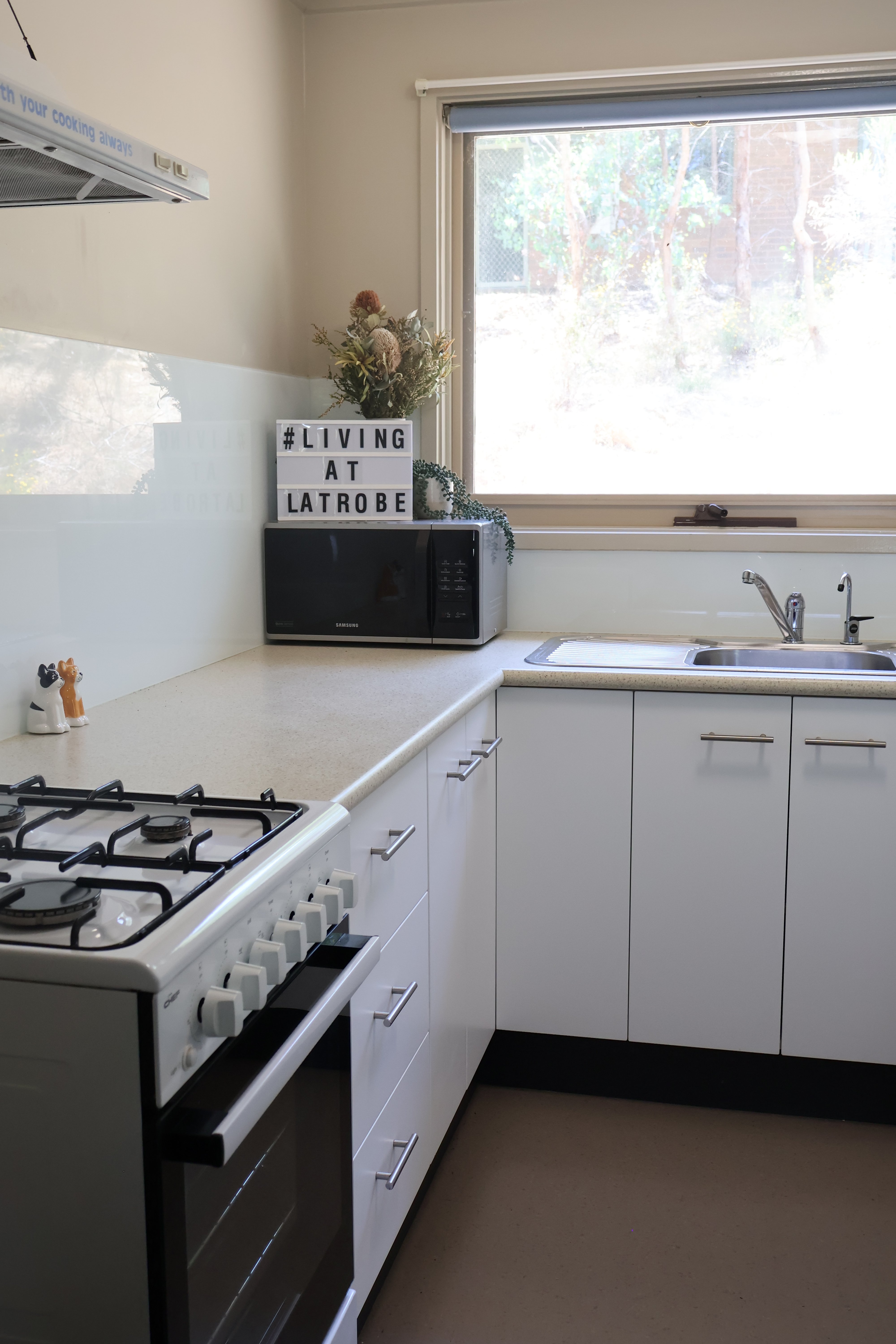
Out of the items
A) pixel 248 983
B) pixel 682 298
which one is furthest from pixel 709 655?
pixel 248 983

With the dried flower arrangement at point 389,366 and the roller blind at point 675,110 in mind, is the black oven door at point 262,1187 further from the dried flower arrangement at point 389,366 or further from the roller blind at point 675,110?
the roller blind at point 675,110

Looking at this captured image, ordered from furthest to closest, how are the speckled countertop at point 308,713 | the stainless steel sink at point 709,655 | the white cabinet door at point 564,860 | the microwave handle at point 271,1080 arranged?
the stainless steel sink at point 709,655, the white cabinet door at point 564,860, the speckled countertop at point 308,713, the microwave handle at point 271,1080

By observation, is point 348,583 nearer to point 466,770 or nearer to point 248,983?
point 466,770

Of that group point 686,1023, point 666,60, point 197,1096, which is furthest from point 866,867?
point 666,60

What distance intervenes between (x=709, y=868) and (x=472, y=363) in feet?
4.93

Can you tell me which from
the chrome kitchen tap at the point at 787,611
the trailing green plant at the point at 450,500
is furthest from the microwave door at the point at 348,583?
the chrome kitchen tap at the point at 787,611

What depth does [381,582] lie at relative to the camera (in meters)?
2.61

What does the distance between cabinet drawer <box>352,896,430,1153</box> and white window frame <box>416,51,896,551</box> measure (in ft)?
4.34

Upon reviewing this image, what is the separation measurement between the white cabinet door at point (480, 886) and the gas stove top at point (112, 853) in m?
0.88

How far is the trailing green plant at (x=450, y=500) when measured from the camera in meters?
2.73

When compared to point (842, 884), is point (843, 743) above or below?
above

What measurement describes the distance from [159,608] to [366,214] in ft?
4.47

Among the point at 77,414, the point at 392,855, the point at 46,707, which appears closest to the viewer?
the point at 392,855

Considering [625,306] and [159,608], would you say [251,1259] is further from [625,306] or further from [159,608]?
[625,306]
